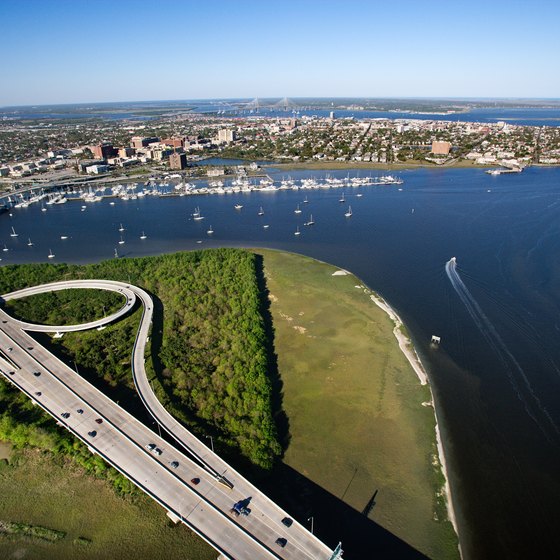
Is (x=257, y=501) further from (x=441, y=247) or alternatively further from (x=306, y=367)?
(x=441, y=247)

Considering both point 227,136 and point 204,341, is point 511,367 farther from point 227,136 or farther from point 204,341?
point 227,136

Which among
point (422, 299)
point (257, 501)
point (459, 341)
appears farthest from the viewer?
point (422, 299)

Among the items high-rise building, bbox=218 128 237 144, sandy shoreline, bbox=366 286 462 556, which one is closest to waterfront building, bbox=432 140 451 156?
high-rise building, bbox=218 128 237 144

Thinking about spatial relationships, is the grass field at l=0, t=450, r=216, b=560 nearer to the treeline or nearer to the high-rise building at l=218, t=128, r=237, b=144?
the treeline

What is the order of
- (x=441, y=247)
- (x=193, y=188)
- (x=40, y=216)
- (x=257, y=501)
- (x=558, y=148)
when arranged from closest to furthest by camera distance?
1. (x=257, y=501)
2. (x=441, y=247)
3. (x=40, y=216)
4. (x=193, y=188)
5. (x=558, y=148)

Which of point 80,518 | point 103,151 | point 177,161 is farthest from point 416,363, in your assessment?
point 103,151

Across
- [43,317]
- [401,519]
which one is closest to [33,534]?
[401,519]

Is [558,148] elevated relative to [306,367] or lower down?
elevated
